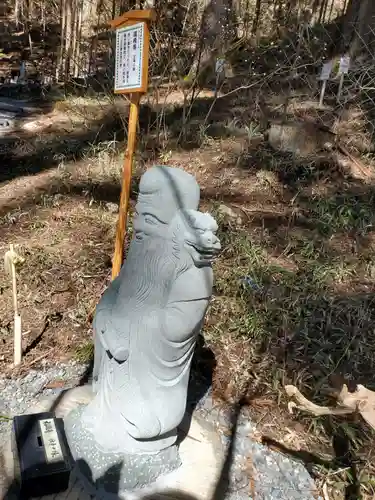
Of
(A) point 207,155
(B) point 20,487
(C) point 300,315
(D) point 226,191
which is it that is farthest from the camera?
(A) point 207,155

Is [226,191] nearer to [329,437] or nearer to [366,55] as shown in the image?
[329,437]

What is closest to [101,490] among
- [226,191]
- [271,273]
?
[271,273]

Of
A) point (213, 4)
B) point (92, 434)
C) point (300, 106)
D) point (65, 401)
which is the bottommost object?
point (65, 401)

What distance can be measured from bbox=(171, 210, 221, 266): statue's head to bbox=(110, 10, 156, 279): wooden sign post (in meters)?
1.37

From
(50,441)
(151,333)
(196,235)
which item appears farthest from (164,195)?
(50,441)

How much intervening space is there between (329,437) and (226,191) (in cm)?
330

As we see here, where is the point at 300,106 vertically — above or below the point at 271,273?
above

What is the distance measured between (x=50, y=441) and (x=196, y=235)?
117cm

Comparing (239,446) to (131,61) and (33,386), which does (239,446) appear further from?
(131,61)

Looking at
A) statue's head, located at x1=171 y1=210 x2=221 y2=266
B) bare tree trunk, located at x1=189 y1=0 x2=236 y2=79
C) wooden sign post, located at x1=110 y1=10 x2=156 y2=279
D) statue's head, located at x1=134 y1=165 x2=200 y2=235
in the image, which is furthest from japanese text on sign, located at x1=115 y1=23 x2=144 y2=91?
bare tree trunk, located at x1=189 y1=0 x2=236 y2=79

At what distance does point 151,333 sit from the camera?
6.05 ft

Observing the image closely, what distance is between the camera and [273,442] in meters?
2.63

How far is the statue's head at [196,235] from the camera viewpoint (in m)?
1.68

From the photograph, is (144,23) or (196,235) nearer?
(196,235)
